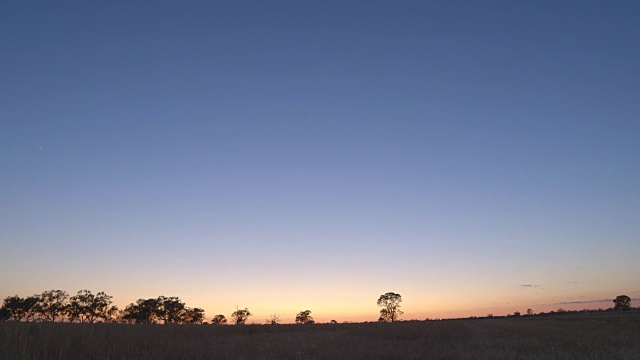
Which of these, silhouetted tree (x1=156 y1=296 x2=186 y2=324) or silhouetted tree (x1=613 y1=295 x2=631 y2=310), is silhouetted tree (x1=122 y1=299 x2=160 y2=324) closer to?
silhouetted tree (x1=156 y1=296 x2=186 y2=324)

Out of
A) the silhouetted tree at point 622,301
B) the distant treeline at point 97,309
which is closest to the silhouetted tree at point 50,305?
the distant treeline at point 97,309

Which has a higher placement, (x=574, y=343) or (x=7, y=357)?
(x=7, y=357)

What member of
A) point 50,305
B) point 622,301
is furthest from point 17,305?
point 622,301

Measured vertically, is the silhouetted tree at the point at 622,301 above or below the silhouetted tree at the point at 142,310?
below

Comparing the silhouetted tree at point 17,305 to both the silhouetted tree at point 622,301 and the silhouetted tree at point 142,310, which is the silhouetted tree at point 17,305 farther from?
the silhouetted tree at point 622,301

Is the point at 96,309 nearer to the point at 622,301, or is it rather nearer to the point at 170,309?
the point at 170,309

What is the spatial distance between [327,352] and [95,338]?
6.96m

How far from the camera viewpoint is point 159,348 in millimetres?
11055

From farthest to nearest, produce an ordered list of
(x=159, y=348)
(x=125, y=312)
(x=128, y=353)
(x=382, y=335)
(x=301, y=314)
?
(x=301, y=314) < (x=125, y=312) < (x=382, y=335) < (x=159, y=348) < (x=128, y=353)

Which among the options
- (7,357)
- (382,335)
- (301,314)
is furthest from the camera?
(301,314)

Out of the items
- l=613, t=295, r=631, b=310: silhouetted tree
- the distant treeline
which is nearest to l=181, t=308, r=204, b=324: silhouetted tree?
the distant treeline

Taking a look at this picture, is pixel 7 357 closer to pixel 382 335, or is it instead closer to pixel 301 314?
pixel 382 335

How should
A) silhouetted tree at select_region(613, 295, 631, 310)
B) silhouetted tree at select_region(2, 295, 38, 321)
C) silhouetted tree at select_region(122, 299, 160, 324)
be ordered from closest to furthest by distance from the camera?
1. silhouetted tree at select_region(2, 295, 38, 321)
2. silhouetted tree at select_region(122, 299, 160, 324)
3. silhouetted tree at select_region(613, 295, 631, 310)

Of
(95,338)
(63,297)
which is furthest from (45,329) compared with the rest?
(63,297)
